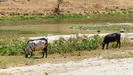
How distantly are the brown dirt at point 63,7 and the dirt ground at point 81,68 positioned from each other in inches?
1529

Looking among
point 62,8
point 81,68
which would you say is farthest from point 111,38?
point 62,8

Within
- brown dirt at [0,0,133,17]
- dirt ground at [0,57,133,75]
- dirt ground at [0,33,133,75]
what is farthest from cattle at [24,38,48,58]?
brown dirt at [0,0,133,17]

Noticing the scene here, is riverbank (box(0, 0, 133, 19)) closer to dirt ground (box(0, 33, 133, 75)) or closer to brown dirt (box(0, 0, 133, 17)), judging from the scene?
brown dirt (box(0, 0, 133, 17))

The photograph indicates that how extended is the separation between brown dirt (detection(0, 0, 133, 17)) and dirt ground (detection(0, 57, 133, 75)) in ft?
127

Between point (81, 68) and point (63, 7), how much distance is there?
4348cm

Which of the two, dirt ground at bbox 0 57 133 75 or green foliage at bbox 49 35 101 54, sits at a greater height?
dirt ground at bbox 0 57 133 75

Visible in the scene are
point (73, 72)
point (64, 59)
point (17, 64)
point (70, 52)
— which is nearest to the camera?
point (73, 72)

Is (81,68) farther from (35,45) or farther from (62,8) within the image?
(62,8)

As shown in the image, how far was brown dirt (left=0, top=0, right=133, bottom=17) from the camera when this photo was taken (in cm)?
5345

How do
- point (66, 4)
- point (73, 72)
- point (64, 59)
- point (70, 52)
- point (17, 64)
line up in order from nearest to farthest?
1. point (73, 72)
2. point (17, 64)
3. point (64, 59)
4. point (70, 52)
5. point (66, 4)

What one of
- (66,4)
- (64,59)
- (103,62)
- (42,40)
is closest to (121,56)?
(103,62)

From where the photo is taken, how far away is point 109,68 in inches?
521

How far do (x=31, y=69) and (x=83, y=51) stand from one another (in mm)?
5190

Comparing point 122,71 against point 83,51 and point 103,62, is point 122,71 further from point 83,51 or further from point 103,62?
point 83,51
